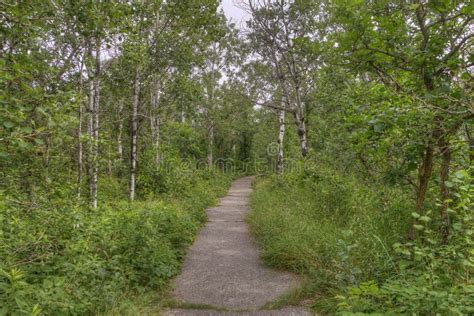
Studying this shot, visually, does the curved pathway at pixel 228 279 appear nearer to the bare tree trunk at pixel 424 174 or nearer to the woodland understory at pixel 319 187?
the woodland understory at pixel 319 187

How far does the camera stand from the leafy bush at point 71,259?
269cm

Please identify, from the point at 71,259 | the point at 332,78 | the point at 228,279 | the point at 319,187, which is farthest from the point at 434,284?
the point at 332,78

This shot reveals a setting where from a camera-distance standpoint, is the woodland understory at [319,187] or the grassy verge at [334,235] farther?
the grassy verge at [334,235]

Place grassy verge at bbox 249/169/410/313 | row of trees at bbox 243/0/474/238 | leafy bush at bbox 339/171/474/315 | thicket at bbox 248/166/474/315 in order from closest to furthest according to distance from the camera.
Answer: leafy bush at bbox 339/171/474/315, thicket at bbox 248/166/474/315, row of trees at bbox 243/0/474/238, grassy verge at bbox 249/169/410/313

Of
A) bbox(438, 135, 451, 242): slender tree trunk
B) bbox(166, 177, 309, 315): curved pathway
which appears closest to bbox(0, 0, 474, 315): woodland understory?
bbox(438, 135, 451, 242): slender tree trunk

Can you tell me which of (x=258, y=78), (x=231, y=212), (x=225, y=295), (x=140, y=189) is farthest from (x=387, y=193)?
(x=258, y=78)

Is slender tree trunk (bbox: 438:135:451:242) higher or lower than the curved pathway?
higher

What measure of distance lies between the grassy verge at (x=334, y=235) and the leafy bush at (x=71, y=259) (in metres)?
2.03

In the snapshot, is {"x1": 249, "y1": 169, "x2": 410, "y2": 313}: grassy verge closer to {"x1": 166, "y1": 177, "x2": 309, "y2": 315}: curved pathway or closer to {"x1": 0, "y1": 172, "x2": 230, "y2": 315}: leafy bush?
{"x1": 166, "y1": 177, "x2": 309, "y2": 315}: curved pathway

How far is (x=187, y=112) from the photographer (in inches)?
441

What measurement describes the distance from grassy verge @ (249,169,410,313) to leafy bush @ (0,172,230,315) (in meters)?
2.03

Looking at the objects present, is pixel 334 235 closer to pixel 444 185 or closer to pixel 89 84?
pixel 444 185

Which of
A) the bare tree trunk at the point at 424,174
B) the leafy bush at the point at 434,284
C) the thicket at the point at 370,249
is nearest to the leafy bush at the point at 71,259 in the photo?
the thicket at the point at 370,249

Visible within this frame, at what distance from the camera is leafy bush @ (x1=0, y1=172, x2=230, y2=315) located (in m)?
2.69
